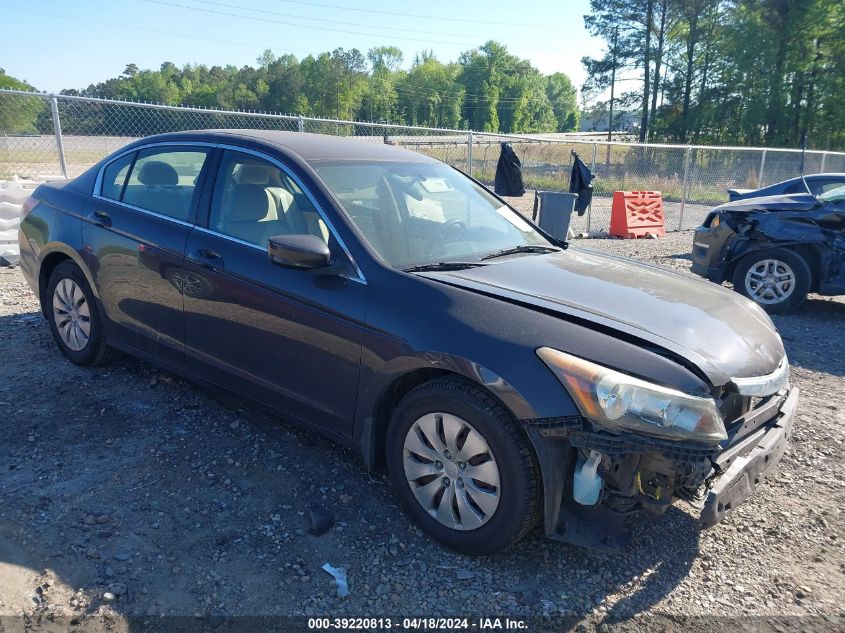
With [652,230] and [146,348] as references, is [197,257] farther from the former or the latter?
[652,230]

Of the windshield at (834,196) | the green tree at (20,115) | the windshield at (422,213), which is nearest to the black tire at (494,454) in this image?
the windshield at (422,213)

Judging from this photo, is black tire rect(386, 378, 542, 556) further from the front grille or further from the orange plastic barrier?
the orange plastic barrier

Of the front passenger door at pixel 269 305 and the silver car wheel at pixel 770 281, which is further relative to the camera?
the silver car wheel at pixel 770 281

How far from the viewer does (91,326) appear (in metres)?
4.48

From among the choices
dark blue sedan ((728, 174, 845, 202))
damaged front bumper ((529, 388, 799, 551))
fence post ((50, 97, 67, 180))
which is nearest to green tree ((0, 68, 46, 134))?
fence post ((50, 97, 67, 180))

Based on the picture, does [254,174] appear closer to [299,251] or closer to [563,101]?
[299,251]

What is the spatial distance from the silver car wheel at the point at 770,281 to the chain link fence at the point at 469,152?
5925mm

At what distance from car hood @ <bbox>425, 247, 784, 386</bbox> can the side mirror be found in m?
0.52

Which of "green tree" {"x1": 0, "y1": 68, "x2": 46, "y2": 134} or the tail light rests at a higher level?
"green tree" {"x1": 0, "y1": 68, "x2": 46, "y2": 134}

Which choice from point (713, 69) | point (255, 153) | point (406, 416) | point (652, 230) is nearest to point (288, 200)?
point (255, 153)

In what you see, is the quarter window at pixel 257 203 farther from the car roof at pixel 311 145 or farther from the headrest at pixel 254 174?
the car roof at pixel 311 145

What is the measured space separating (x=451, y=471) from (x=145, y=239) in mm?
2464

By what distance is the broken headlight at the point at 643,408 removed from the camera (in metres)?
2.36

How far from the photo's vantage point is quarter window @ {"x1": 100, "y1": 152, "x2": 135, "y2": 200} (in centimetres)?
432
